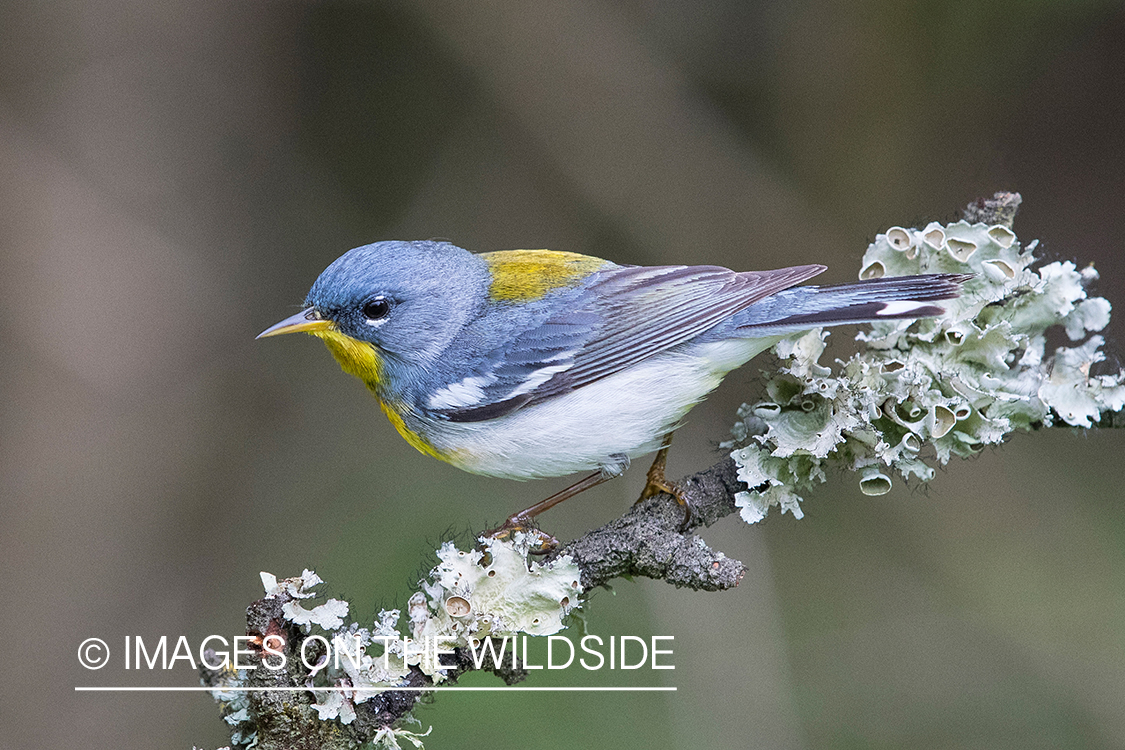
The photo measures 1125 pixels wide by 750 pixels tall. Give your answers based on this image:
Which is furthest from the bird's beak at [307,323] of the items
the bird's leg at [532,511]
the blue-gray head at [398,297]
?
the bird's leg at [532,511]

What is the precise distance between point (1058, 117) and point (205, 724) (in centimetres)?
539

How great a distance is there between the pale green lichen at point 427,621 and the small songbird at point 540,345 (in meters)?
0.53

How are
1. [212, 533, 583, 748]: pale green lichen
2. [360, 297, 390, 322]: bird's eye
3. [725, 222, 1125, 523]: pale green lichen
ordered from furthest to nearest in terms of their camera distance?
1. [360, 297, 390, 322]: bird's eye
2. [725, 222, 1125, 523]: pale green lichen
3. [212, 533, 583, 748]: pale green lichen

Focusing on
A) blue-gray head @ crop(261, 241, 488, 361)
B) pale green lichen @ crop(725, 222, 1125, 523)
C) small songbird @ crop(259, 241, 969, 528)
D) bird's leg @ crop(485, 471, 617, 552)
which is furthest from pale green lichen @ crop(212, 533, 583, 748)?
blue-gray head @ crop(261, 241, 488, 361)

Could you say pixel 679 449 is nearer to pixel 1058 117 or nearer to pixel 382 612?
pixel 1058 117

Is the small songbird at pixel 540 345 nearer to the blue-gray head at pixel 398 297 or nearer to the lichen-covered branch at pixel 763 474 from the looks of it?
the blue-gray head at pixel 398 297

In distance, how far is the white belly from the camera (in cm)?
313

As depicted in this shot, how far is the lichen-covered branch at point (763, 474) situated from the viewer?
7.75ft

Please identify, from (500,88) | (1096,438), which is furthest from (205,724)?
(1096,438)

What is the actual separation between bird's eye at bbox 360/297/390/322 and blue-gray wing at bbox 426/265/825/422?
0.32m

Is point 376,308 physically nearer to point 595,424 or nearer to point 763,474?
point 595,424

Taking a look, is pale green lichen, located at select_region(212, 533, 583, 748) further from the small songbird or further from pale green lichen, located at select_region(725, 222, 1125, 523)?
pale green lichen, located at select_region(725, 222, 1125, 523)

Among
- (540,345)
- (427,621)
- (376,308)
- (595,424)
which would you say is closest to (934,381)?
(595,424)

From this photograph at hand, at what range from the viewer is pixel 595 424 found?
3.13 m
